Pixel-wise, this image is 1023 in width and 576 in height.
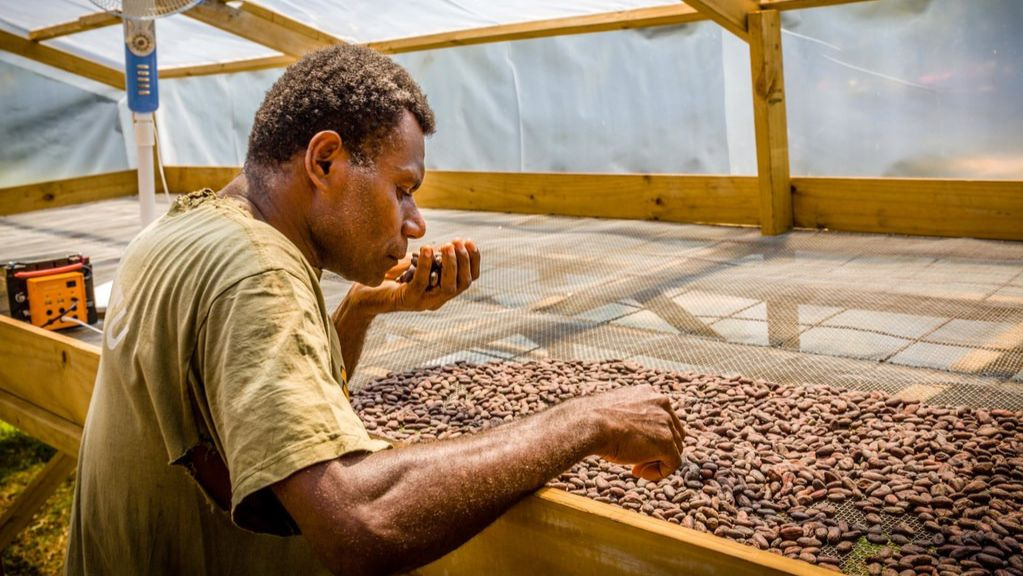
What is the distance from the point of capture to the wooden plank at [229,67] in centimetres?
754

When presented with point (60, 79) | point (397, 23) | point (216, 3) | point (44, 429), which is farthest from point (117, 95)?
point (44, 429)

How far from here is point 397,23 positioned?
257 inches

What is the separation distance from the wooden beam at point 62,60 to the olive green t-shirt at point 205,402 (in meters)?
7.88

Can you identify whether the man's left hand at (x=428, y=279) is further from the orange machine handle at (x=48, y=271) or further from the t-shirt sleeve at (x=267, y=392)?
the orange machine handle at (x=48, y=271)

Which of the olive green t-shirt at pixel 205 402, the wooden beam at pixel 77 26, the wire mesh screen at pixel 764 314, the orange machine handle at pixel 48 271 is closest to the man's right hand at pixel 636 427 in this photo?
the olive green t-shirt at pixel 205 402

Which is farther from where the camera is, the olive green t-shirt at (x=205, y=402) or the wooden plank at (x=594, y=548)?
the wooden plank at (x=594, y=548)

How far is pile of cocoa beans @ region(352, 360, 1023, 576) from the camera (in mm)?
1577

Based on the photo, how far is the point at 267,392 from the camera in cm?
101

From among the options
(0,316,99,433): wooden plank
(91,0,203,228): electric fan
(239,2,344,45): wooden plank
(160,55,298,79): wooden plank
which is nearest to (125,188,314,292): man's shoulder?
(0,316,99,433): wooden plank

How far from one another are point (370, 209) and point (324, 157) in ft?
0.34

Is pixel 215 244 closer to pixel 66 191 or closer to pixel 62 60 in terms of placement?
pixel 62 60

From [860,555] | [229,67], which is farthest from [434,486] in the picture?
[229,67]

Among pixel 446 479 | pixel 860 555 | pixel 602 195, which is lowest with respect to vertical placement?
pixel 860 555

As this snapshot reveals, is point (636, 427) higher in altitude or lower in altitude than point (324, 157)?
lower
